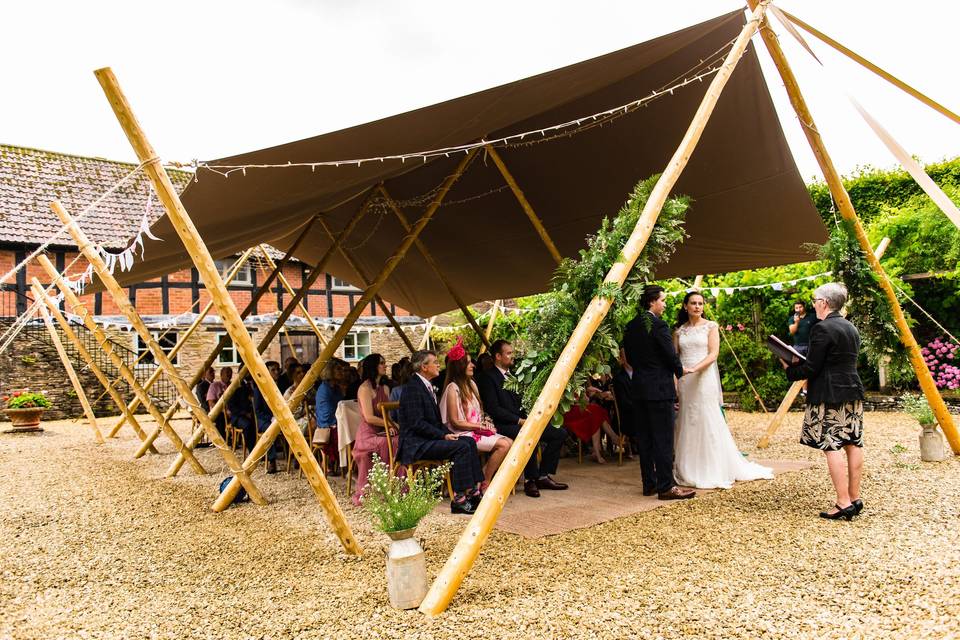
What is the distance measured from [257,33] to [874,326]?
5.50m

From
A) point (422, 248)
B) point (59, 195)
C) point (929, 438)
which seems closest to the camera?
point (929, 438)

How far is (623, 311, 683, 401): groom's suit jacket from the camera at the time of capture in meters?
4.71

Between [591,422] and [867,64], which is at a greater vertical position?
[867,64]

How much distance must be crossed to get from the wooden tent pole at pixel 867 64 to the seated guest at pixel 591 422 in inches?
133

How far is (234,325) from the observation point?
3.59 meters

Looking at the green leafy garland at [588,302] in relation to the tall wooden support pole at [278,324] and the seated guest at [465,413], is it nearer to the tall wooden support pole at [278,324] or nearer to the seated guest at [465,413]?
the seated guest at [465,413]

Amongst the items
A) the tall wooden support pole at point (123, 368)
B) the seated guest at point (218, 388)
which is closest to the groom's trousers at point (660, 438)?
the tall wooden support pole at point (123, 368)

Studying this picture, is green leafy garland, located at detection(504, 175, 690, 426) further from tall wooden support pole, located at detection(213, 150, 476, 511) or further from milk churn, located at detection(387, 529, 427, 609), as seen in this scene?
tall wooden support pole, located at detection(213, 150, 476, 511)

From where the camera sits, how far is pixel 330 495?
3551mm

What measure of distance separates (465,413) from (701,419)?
1.82m

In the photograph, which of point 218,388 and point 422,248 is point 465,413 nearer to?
point 422,248

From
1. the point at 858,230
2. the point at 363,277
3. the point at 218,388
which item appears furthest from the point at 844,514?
the point at 218,388

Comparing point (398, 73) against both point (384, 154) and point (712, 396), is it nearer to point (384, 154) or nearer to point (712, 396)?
point (384, 154)

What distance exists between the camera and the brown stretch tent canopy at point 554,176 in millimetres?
4309
